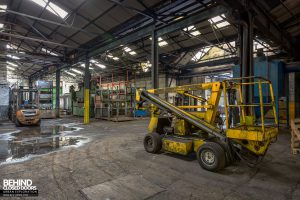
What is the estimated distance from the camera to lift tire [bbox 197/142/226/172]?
156 inches

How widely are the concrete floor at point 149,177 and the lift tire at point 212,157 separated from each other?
0.16 meters

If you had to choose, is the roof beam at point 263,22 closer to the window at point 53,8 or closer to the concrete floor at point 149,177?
the concrete floor at point 149,177

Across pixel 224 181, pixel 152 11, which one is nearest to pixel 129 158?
pixel 224 181

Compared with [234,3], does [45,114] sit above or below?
below

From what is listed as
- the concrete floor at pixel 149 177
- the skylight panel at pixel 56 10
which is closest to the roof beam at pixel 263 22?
the concrete floor at pixel 149 177

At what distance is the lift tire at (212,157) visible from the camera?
3.96 metres

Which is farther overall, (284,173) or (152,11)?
(152,11)

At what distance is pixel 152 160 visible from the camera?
4973mm

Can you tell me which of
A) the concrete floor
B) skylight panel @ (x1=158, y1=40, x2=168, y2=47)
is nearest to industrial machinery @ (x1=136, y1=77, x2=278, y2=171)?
the concrete floor

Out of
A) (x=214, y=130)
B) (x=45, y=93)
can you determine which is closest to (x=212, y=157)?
(x=214, y=130)

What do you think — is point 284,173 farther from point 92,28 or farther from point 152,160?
point 92,28

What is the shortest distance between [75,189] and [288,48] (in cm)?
1398

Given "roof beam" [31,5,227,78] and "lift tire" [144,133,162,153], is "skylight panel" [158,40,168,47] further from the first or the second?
"lift tire" [144,133,162,153]

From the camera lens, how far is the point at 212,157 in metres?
4.14
